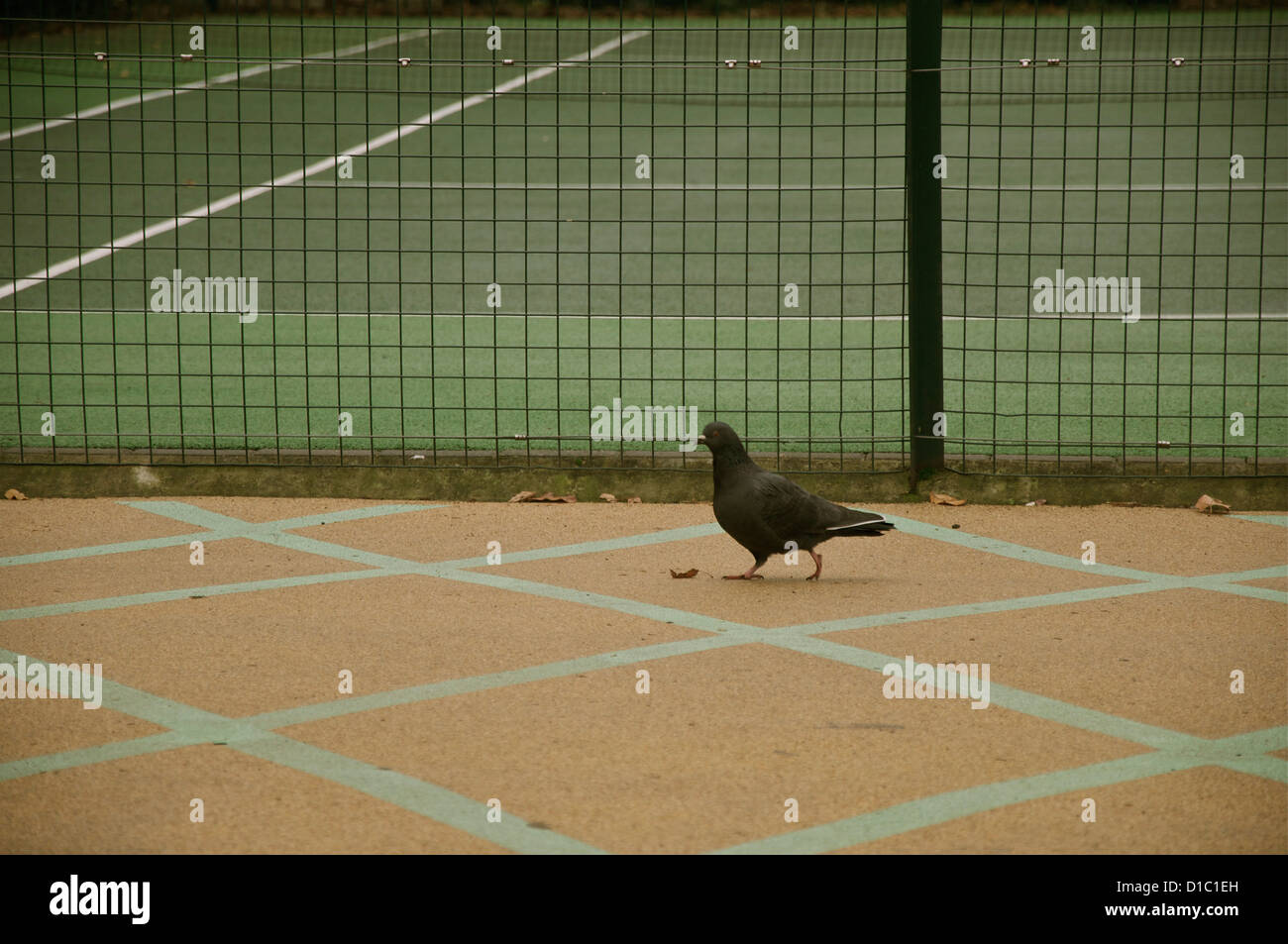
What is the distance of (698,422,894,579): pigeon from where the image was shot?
250 inches

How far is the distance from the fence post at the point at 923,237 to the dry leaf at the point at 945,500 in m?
0.15

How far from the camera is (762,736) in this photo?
4676mm

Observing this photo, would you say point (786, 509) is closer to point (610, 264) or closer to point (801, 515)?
point (801, 515)

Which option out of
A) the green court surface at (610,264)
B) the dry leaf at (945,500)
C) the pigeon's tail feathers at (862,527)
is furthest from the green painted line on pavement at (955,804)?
the dry leaf at (945,500)

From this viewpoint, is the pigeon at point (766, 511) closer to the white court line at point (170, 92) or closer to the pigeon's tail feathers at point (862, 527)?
the pigeon's tail feathers at point (862, 527)

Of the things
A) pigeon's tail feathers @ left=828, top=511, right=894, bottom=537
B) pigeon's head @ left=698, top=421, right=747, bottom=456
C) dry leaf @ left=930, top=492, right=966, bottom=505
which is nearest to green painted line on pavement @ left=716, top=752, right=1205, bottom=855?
pigeon's tail feathers @ left=828, top=511, right=894, bottom=537

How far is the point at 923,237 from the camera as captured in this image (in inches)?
307

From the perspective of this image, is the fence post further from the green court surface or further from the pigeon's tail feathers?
the pigeon's tail feathers

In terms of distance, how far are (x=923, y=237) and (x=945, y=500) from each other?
1.33 metres

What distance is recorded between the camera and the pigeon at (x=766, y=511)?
6355 mm

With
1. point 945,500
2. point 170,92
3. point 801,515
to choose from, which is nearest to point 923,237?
point 945,500

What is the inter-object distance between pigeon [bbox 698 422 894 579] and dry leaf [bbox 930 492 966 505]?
1332 mm

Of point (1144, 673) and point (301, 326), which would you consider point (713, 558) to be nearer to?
point (1144, 673)

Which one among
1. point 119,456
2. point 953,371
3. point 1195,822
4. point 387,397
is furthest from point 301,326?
point 1195,822
